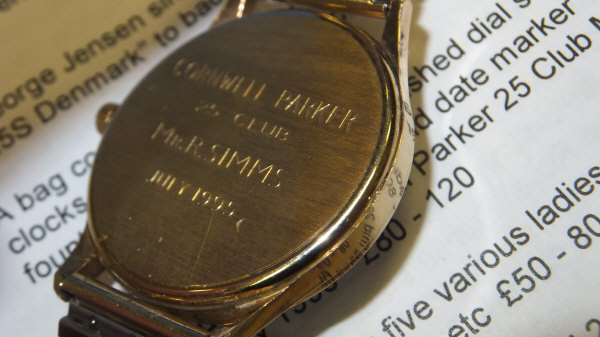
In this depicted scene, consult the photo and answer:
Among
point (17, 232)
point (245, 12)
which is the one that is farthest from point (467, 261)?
point (17, 232)

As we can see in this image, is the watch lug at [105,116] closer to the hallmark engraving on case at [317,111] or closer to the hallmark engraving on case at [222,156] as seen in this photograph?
the hallmark engraving on case at [222,156]

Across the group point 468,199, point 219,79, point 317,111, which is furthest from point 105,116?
point 468,199

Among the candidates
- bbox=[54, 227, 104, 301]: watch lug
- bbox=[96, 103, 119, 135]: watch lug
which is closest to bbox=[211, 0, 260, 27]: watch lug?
bbox=[96, 103, 119, 135]: watch lug

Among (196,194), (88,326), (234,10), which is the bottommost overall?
(88,326)

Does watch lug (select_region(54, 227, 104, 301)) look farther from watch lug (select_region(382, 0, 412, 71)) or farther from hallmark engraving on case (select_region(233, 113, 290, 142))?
watch lug (select_region(382, 0, 412, 71))

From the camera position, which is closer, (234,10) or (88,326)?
(88,326)

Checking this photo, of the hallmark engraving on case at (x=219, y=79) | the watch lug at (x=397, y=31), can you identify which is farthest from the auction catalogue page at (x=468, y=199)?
the hallmark engraving on case at (x=219, y=79)

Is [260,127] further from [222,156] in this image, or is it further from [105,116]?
[105,116]
